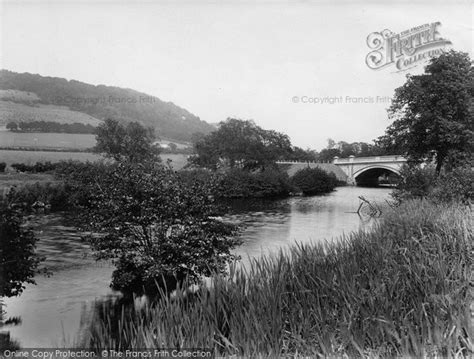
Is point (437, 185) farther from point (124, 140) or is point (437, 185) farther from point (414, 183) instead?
point (124, 140)

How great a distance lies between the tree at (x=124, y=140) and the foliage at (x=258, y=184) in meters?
12.0

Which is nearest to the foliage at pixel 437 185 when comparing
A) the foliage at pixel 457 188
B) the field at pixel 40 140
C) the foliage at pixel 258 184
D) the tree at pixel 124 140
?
the foliage at pixel 457 188

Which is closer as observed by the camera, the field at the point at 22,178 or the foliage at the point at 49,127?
the field at the point at 22,178

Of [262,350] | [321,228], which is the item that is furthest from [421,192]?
[262,350]

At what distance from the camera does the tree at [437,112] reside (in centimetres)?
2644

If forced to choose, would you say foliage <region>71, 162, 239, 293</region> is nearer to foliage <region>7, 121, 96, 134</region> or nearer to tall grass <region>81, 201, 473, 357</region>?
tall grass <region>81, 201, 473, 357</region>

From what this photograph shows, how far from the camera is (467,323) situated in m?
4.84

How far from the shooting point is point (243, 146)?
54.9 metres

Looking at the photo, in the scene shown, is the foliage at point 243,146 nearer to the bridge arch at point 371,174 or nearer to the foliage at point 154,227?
the bridge arch at point 371,174

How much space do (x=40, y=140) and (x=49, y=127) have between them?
96cm

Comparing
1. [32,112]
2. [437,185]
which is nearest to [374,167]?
[437,185]

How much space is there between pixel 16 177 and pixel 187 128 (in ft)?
64.4

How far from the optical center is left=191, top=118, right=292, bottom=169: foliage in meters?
50.8

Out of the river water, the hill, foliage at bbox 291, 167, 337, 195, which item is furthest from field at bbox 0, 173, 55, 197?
foliage at bbox 291, 167, 337, 195
